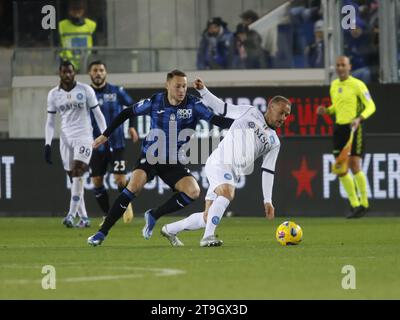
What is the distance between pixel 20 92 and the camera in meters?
25.6

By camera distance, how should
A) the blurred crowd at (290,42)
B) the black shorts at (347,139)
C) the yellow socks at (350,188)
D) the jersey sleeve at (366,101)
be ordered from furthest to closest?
1. the blurred crowd at (290,42)
2. the black shorts at (347,139)
3. the jersey sleeve at (366,101)
4. the yellow socks at (350,188)

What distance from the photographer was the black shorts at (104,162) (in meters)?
19.8

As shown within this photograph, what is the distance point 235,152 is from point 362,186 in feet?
21.9

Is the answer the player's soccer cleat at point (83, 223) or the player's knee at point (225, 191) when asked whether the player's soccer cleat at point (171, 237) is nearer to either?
the player's knee at point (225, 191)

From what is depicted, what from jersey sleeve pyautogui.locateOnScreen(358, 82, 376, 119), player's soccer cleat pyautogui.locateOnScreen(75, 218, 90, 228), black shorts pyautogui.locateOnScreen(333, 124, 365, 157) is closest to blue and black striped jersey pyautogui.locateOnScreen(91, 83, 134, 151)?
player's soccer cleat pyautogui.locateOnScreen(75, 218, 90, 228)

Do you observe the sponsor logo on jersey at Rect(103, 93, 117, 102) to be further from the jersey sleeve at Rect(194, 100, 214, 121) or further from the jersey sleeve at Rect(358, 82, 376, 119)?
the jersey sleeve at Rect(194, 100, 214, 121)

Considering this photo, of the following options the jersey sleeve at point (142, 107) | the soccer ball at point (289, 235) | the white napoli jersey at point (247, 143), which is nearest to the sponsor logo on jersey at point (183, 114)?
the jersey sleeve at point (142, 107)

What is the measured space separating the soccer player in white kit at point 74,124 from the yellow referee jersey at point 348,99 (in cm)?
409

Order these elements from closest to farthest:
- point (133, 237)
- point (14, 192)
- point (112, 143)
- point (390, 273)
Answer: point (390, 273) → point (133, 237) → point (112, 143) → point (14, 192)

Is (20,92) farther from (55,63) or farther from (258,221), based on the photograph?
(258,221)

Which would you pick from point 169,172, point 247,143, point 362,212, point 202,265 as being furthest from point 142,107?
point 362,212

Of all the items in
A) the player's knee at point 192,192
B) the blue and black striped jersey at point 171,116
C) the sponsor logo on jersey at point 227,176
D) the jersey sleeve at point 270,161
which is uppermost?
the blue and black striped jersey at point 171,116
